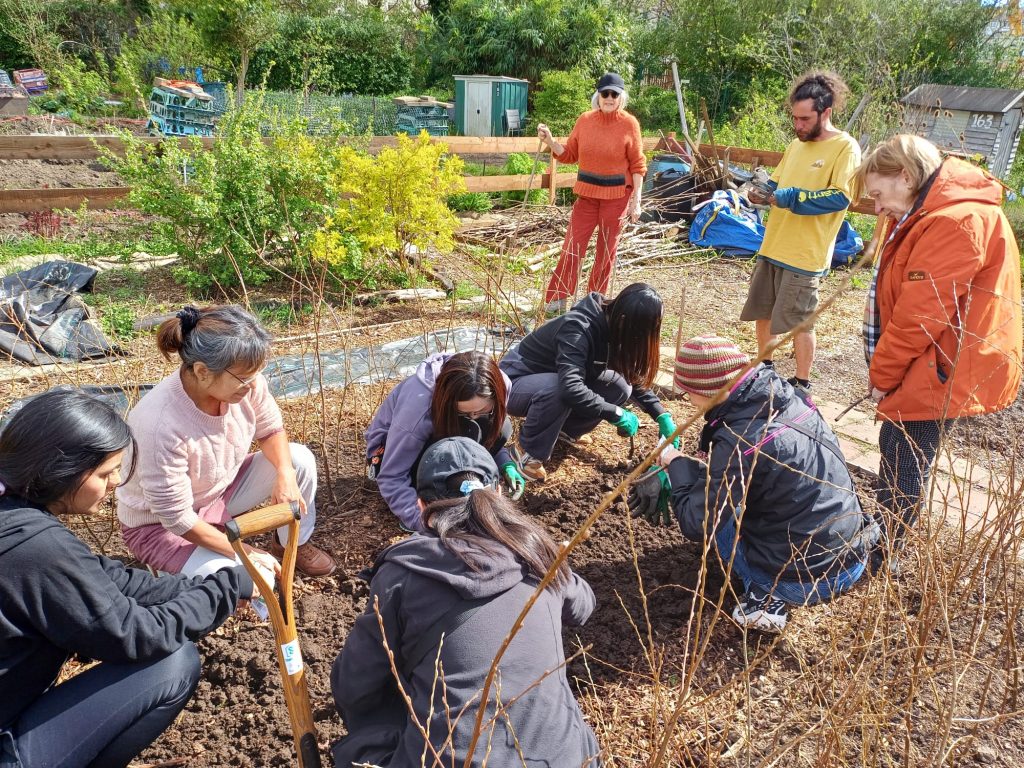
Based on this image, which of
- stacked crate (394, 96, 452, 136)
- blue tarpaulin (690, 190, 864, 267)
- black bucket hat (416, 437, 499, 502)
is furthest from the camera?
stacked crate (394, 96, 452, 136)

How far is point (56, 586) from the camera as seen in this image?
1485 mm

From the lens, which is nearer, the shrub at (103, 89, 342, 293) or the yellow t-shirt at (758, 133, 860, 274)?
the yellow t-shirt at (758, 133, 860, 274)

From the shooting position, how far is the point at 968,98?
1338 centimetres

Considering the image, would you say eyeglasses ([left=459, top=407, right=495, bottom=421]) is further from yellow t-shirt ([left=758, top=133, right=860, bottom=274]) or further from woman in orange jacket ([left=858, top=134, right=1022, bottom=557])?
yellow t-shirt ([left=758, top=133, right=860, bottom=274])

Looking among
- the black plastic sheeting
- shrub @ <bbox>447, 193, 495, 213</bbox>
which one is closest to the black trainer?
the black plastic sheeting

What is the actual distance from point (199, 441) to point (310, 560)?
0.66 m

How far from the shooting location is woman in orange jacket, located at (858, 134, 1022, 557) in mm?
2396

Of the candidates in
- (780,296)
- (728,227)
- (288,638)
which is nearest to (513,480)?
(288,638)

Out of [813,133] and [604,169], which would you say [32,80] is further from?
[813,133]

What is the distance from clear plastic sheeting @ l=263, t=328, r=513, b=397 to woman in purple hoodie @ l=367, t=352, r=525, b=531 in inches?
42.6

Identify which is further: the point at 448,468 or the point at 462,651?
the point at 448,468

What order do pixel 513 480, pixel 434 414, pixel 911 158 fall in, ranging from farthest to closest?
pixel 513 480 < pixel 434 414 < pixel 911 158

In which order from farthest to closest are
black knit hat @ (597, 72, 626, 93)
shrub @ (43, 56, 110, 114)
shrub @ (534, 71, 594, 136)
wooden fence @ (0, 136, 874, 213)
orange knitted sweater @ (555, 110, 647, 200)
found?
shrub @ (534, 71, 594, 136) < shrub @ (43, 56, 110, 114) < wooden fence @ (0, 136, 874, 213) < orange knitted sweater @ (555, 110, 647, 200) < black knit hat @ (597, 72, 626, 93)

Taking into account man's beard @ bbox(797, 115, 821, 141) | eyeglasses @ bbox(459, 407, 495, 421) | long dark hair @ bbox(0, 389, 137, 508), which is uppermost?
man's beard @ bbox(797, 115, 821, 141)
